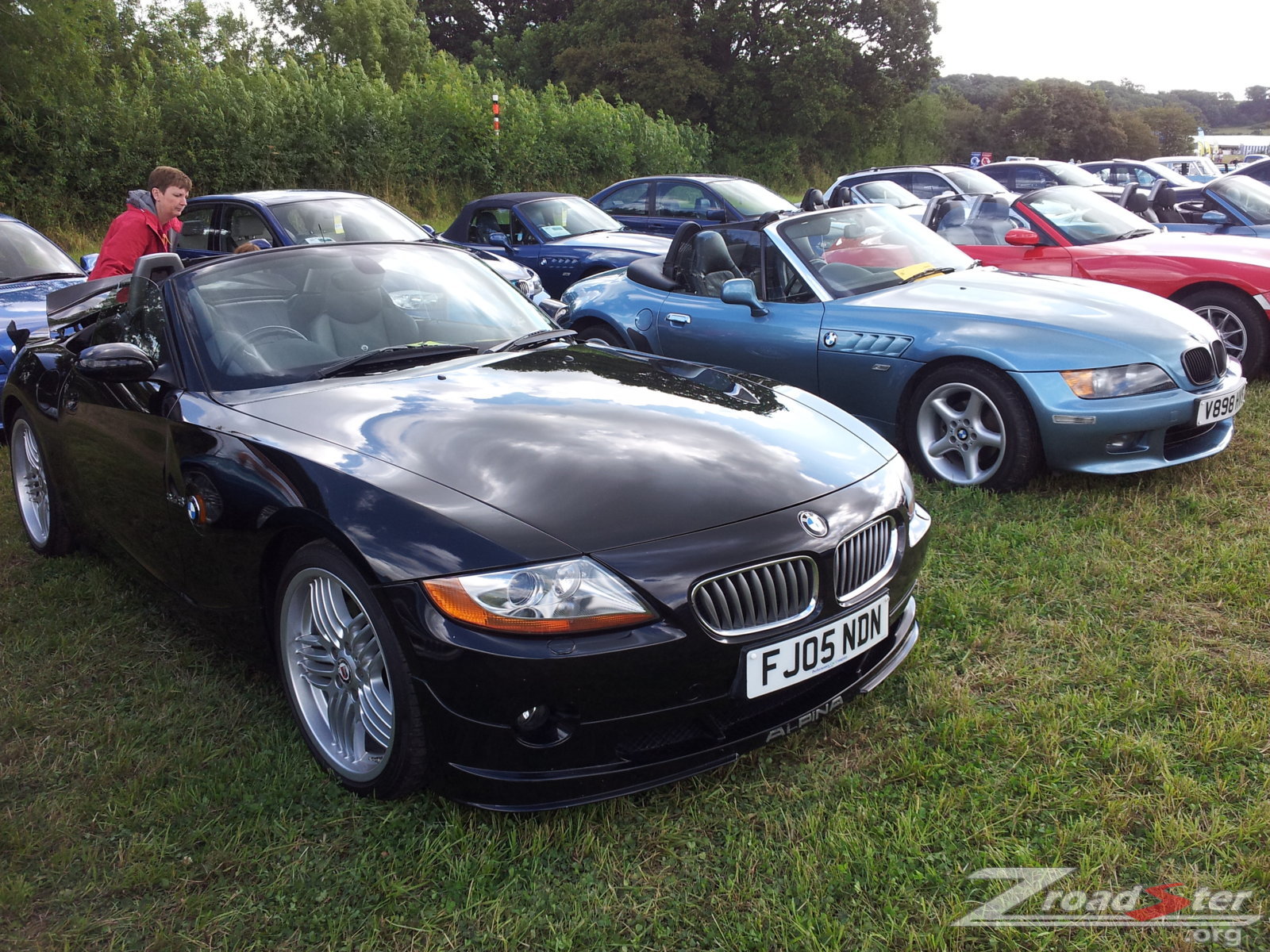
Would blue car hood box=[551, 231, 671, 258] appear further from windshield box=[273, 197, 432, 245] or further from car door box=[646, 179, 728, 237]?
car door box=[646, 179, 728, 237]

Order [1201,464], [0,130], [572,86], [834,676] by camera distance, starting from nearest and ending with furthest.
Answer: [834,676] < [1201,464] < [0,130] < [572,86]

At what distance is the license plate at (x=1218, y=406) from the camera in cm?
431

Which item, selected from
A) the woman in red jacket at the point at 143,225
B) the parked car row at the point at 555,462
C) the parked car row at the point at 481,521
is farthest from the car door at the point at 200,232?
the parked car row at the point at 481,521

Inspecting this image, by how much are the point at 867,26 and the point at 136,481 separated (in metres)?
42.1

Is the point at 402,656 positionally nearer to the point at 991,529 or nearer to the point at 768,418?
the point at 768,418

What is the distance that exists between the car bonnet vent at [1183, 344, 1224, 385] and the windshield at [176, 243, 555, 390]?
112 inches

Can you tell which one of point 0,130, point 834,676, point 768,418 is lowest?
point 834,676

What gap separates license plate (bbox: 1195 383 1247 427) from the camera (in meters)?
4.31

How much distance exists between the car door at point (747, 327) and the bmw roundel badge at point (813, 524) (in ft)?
8.90

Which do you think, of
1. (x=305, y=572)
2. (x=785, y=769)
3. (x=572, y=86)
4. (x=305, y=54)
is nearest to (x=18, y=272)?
(x=305, y=572)

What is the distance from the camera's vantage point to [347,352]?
3203mm

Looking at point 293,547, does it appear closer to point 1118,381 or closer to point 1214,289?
point 1118,381

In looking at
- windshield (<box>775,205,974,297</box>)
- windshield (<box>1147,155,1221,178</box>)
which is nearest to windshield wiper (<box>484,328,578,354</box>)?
windshield (<box>775,205,974,297</box>)

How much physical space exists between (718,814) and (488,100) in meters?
22.8
